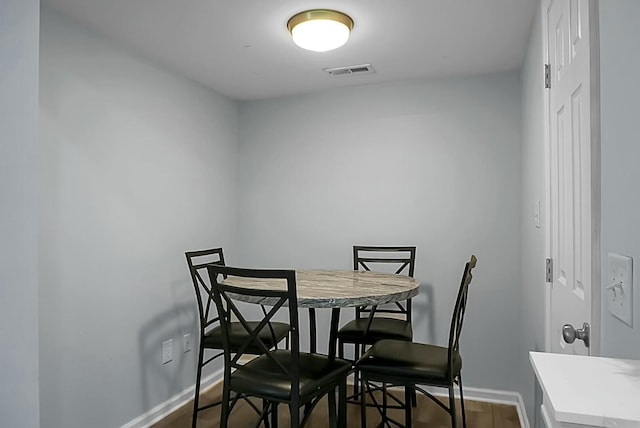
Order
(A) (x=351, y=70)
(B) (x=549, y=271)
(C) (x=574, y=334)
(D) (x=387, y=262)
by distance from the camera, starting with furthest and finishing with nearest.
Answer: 1. (D) (x=387, y=262)
2. (A) (x=351, y=70)
3. (B) (x=549, y=271)
4. (C) (x=574, y=334)

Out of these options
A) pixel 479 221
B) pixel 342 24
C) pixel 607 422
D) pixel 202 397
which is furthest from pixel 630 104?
pixel 202 397

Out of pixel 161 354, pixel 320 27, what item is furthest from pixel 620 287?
pixel 161 354

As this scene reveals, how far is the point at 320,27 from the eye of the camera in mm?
2100

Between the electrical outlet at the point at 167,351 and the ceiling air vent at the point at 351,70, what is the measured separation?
7.01ft

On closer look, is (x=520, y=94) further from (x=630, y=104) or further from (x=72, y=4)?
(x=72, y=4)

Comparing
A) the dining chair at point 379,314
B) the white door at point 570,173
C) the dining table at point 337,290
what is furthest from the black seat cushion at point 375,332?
the white door at point 570,173

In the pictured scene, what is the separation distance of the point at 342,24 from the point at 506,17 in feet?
2.73

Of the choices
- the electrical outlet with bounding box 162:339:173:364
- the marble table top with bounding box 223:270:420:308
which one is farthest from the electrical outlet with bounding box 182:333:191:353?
the marble table top with bounding box 223:270:420:308

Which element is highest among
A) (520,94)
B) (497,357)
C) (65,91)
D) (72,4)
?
(72,4)

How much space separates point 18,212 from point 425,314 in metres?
2.67

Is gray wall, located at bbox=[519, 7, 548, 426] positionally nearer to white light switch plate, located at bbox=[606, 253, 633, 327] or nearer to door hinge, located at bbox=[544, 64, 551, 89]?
door hinge, located at bbox=[544, 64, 551, 89]

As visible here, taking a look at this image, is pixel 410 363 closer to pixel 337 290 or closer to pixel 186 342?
pixel 337 290

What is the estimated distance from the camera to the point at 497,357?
301 cm

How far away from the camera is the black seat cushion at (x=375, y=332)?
2.64 m
